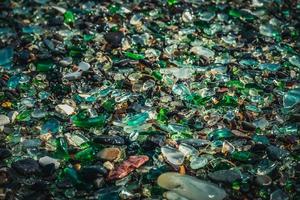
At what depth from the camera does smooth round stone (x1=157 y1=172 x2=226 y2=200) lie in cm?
126

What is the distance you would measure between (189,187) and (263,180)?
0.28 metres

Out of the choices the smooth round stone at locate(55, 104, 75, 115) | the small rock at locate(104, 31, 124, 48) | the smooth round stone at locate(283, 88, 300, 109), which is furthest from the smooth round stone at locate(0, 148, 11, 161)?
the smooth round stone at locate(283, 88, 300, 109)

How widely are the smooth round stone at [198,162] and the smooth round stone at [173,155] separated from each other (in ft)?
0.14

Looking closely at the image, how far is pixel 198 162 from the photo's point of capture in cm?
138

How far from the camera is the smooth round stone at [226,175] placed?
4.34ft

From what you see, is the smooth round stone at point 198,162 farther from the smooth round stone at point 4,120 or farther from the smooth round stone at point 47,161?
the smooth round stone at point 4,120

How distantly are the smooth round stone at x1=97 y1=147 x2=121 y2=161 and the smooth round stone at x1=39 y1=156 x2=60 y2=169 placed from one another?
0.16 m

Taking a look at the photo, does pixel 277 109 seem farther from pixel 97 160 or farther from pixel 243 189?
pixel 97 160

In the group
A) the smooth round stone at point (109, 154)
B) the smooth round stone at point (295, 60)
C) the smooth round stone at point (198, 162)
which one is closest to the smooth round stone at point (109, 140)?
the smooth round stone at point (109, 154)

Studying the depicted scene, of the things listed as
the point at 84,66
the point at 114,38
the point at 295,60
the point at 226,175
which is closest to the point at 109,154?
the point at 226,175

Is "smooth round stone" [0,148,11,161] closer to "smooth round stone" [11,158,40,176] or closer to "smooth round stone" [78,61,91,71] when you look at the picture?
"smooth round stone" [11,158,40,176]

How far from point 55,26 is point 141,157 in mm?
1062

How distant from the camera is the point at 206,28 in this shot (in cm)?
208

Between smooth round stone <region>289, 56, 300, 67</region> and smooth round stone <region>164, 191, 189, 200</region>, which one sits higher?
smooth round stone <region>289, 56, 300, 67</region>
